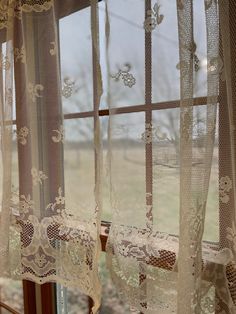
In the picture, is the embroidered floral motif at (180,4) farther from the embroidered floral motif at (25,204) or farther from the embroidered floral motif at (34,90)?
the embroidered floral motif at (25,204)

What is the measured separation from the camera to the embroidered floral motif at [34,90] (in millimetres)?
844

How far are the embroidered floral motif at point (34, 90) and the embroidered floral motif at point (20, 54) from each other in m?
0.08

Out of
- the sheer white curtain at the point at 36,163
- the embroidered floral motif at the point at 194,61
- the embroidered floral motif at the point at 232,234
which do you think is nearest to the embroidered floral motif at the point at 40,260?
the sheer white curtain at the point at 36,163

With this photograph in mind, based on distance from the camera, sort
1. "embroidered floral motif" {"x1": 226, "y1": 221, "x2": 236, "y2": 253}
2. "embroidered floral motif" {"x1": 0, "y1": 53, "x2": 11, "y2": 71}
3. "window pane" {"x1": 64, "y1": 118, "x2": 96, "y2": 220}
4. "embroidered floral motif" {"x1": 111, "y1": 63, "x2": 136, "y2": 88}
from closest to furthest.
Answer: "embroidered floral motif" {"x1": 226, "y1": 221, "x2": 236, "y2": 253} → "embroidered floral motif" {"x1": 111, "y1": 63, "x2": 136, "y2": 88} → "window pane" {"x1": 64, "y1": 118, "x2": 96, "y2": 220} → "embroidered floral motif" {"x1": 0, "y1": 53, "x2": 11, "y2": 71}

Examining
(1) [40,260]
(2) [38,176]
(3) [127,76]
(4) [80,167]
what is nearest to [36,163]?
(2) [38,176]

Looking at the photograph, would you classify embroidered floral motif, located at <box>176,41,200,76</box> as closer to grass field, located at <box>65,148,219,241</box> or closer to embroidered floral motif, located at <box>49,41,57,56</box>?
grass field, located at <box>65,148,219,241</box>

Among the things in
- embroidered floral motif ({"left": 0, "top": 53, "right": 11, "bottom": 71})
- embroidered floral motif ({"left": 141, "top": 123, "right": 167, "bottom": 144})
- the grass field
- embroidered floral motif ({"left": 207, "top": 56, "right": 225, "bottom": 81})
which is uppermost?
embroidered floral motif ({"left": 0, "top": 53, "right": 11, "bottom": 71})

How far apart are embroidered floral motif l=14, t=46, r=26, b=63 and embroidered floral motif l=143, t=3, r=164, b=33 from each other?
39cm

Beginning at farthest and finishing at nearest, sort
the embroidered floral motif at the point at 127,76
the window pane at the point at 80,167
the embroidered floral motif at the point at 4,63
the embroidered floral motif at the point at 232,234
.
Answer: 1. the embroidered floral motif at the point at 4,63
2. the window pane at the point at 80,167
3. the embroidered floral motif at the point at 127,76
4. the embroidered floral motif at the point at 232,234

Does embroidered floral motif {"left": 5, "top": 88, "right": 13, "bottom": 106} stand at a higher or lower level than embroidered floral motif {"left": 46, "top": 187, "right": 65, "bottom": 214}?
higher

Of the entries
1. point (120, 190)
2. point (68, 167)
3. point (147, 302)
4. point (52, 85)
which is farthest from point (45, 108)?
point (147, 302)

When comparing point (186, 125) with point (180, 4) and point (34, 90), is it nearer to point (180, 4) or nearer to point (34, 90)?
point (180, 4)

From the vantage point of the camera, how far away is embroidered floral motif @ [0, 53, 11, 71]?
0.90 m

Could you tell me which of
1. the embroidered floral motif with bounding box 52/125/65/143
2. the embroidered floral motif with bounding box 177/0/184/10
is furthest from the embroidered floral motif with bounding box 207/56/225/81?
the embroidered floral motif with bounding box 52/125/65/143
